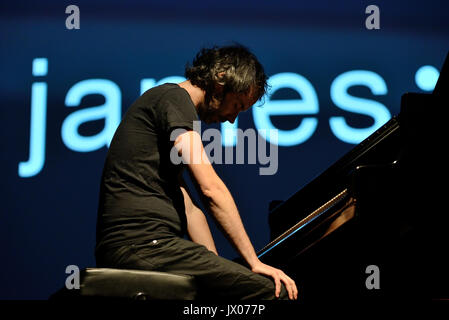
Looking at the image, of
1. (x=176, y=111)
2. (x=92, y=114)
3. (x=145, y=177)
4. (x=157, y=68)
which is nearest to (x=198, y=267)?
(x=145, y=177)

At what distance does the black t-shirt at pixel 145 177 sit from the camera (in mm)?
1805

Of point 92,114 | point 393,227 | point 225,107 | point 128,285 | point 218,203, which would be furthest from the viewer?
point 92,114

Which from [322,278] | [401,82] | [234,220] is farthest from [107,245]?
[401,82]

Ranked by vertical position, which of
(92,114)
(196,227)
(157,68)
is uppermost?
(157,68)

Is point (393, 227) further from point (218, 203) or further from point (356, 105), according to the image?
point (356, 105)

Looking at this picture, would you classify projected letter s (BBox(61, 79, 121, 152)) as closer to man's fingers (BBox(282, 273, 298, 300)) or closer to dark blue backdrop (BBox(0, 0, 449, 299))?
dark blue backdrop (BBox(0, 0, 449, 299))

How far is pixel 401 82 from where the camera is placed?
4.34 m

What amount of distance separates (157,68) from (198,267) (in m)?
2.80

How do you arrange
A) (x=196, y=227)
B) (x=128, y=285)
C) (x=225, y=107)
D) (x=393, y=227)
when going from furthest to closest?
(x=196, y=227) < (x=225, y=107) < (x=393, y=227) < (x=128, y=285)

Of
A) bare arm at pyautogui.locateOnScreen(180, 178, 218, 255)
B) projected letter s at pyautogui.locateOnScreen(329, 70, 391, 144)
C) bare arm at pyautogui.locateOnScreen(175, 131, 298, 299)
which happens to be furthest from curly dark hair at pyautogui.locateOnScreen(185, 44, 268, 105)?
projected letter s at pyautogui.locateOnScreen(329, 70, 391, 144)

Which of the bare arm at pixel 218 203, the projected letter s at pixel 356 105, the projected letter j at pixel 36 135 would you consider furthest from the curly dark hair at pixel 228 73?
the projected letter j at pixel 36 135

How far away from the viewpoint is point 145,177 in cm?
185

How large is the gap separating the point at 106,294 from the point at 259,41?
3.09 meters

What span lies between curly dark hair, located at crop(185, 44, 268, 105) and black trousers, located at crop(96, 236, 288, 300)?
64 cm
